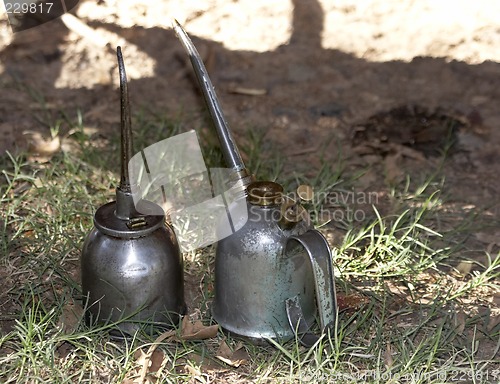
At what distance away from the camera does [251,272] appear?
7.69 feet

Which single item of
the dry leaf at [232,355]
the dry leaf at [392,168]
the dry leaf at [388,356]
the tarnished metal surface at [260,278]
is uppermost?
the tarnished metal surface at [260,278]

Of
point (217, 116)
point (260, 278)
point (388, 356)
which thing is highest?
point (217, 116)

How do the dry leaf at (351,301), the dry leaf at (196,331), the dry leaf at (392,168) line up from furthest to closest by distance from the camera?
the dry leaf at (392,168) < the dry leaf at (351,301) < the dry leaf at (196,331)

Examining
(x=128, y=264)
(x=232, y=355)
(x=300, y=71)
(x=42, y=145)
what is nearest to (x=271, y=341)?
(x=232, y=355)

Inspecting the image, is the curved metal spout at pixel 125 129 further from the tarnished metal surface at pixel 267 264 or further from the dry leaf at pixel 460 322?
the dry leaf at pixel 460 322

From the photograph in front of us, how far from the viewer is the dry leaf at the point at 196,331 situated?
7.89 ft

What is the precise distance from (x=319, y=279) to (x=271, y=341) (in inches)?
9.5

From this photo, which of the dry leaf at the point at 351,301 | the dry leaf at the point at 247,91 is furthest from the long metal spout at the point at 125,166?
the dry leaf at the point at 247,91

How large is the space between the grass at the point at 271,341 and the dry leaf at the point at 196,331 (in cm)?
3

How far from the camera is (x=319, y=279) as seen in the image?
2248 mm

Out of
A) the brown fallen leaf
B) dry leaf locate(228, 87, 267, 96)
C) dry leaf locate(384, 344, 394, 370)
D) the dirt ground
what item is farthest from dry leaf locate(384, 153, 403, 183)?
the brown fallen leaf

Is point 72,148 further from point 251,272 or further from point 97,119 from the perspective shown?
point 251,272

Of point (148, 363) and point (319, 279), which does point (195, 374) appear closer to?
point (148, 363)

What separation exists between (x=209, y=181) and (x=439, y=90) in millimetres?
1397
